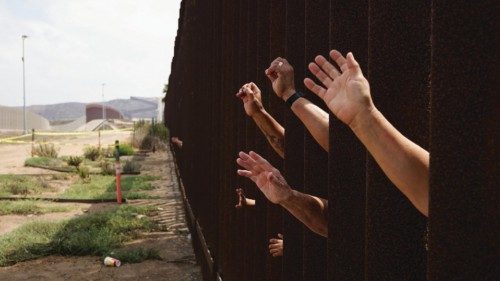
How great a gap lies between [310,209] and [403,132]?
1.74 feet

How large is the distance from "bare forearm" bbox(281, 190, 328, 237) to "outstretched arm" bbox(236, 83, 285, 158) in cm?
63

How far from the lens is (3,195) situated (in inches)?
477

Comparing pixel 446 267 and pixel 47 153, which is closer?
pixel 446 267

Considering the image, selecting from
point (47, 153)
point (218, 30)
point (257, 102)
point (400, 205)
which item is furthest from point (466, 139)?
point (47, 153)

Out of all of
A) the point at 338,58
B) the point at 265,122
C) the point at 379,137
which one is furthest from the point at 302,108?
the point at 379,137

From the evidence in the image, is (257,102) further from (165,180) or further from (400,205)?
(165,180)

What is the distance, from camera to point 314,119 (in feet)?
5.44

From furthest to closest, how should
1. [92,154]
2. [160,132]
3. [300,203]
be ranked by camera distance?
[160,132] < [92,154] < [300,203]

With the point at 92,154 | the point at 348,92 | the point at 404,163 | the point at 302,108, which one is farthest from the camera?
the point at 92,154

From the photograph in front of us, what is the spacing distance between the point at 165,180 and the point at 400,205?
14804 millimetres

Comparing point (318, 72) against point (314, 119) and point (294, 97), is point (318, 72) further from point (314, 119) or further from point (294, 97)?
point (294, 97)

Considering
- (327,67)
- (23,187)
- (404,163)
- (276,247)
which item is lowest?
(23,187)

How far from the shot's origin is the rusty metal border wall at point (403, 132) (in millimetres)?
797

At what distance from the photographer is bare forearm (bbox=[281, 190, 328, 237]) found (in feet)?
5.21
